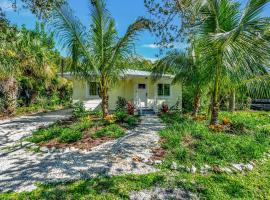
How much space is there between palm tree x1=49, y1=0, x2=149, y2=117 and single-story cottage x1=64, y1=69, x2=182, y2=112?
5.26 m

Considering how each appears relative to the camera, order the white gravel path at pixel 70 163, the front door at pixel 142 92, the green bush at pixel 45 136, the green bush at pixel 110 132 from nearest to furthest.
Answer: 1. the white gravel path at pixel 70 163
2. the green bush at pixel 45 136
3. the green bush at pixel 110 132
4. the front door at pixel 142 92

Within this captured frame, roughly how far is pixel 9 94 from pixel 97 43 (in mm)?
8201

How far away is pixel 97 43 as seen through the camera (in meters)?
10.8

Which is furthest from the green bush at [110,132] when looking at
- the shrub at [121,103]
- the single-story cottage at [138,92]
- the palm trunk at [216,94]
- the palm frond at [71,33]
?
the shrub at [121,103]

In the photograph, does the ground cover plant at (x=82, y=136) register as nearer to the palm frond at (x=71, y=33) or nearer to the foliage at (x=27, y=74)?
the palm frond at (x=71, y=33)

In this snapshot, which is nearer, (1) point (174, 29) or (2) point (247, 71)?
(1) point (174, 29)

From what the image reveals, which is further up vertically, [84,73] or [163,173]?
[84,73]

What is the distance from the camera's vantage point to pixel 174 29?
21.4ft

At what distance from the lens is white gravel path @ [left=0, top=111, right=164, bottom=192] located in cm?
533

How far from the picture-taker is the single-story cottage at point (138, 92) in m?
17.0

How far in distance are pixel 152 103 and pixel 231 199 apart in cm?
1341

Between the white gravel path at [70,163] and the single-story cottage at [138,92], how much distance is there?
28.5 ft

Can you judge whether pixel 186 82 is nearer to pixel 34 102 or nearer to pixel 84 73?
pixel 84 73

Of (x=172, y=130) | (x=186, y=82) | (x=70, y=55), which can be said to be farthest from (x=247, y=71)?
(x=70, y=55)
